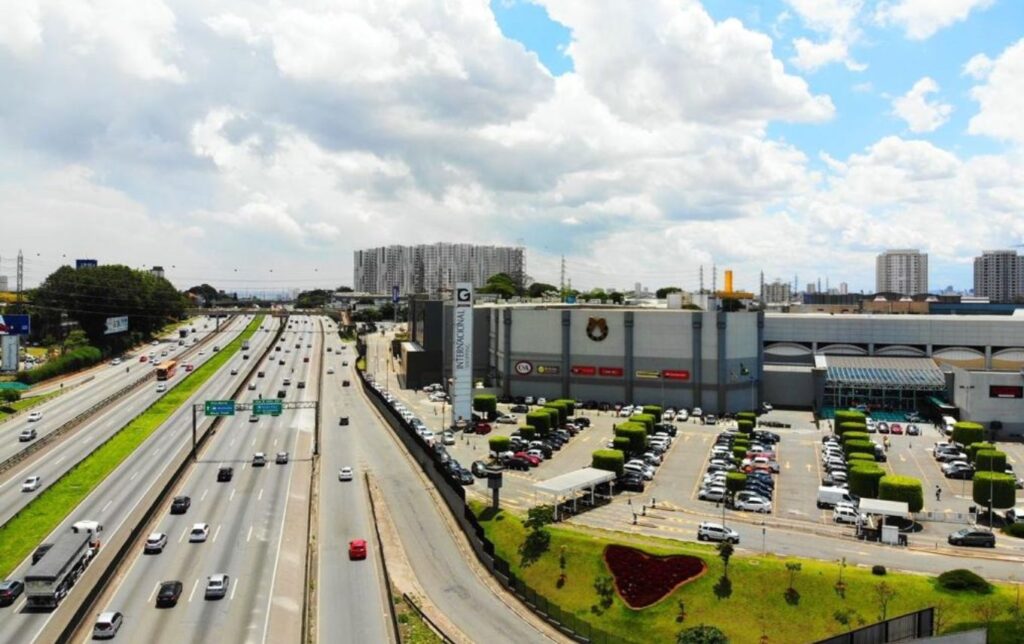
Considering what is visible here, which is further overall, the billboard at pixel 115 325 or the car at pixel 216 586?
the billboard at pixel 115 325

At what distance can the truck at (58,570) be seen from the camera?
126 feet

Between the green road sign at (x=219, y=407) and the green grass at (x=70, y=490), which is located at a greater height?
the green road sign at (x=219, y=407)

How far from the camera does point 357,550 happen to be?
154 ft

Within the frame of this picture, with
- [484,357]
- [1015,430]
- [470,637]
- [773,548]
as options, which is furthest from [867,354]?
[470,637]

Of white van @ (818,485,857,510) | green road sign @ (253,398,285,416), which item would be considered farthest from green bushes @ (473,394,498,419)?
white van @ (818,485,857,510)

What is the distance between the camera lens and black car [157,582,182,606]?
128 feet

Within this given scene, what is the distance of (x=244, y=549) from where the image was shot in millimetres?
47438

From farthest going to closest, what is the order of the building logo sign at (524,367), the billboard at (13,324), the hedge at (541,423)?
the billboard at (13,324) < the building logo sign at (524,367) < the hedge at (541,423)

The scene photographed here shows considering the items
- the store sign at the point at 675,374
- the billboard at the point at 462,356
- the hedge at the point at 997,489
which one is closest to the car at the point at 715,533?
the hedge at the point at 997,489

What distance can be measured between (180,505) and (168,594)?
1662cm

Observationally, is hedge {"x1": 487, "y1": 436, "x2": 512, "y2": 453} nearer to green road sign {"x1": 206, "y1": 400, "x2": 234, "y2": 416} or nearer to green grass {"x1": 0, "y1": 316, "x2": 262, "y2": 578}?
green road sign {"x1": 206, "y1": 400, "x2": 234, "y2": 416}

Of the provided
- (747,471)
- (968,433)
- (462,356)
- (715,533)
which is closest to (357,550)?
(715,533)

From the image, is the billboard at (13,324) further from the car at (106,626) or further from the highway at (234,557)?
the car at (106,626)

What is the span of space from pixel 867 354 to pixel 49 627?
4165 inches
